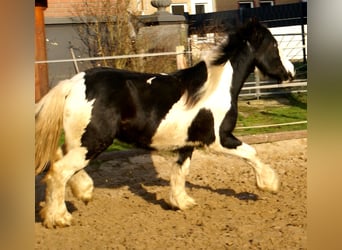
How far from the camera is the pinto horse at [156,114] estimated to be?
2064 millimetres

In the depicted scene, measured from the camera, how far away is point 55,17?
1.70 m

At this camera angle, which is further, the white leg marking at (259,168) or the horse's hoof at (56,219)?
the white leg marking at (259,168)

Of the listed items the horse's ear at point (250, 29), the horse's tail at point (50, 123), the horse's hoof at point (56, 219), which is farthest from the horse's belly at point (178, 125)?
the horse's hoof at point (56, 219)

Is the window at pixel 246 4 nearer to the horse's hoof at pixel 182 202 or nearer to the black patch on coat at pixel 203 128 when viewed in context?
the black patch on coat at pixel 203 128

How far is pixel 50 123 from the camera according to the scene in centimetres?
206

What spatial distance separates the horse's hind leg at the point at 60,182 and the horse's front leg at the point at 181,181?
0.56m

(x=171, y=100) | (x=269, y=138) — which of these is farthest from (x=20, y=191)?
(x=269, y=138)

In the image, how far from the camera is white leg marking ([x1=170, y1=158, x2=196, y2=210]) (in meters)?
2.40

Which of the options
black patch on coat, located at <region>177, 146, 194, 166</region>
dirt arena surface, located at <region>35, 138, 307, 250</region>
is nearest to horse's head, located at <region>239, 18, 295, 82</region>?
dirt arena surface, located at <region>35, 138, 307, 250</region>

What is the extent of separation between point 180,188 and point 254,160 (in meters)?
0.44

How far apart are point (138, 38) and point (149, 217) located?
34.5 inches

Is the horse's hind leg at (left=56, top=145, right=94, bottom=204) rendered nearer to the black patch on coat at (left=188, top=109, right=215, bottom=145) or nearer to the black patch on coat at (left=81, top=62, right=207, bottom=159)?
the black patch on coat at (left=81, top=62, right=207, bottom=159)

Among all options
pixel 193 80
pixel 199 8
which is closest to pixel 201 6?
pixel 199 8

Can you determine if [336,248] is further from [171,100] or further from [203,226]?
[171,100]
